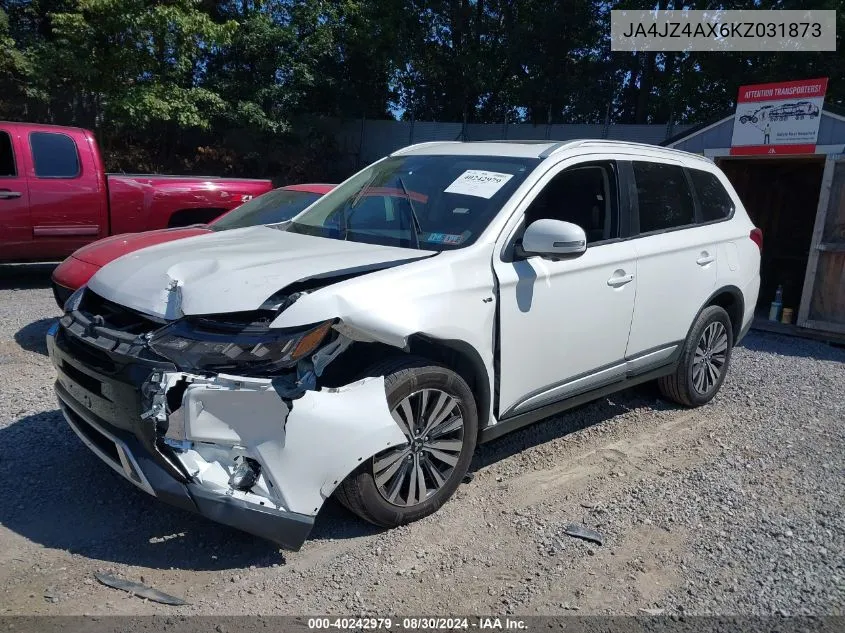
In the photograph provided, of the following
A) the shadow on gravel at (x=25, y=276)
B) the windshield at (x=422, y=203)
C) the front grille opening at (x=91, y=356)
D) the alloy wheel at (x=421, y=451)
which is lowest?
the shadow on gravel at (x=25, y=276)

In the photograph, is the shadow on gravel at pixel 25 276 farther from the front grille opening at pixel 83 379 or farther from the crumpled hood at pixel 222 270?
the front grille opening at pixel 83 379

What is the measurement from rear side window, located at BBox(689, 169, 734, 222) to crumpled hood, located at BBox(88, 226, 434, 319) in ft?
9.08

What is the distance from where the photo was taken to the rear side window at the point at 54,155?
8023 millimetres

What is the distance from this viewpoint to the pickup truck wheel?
3.15m

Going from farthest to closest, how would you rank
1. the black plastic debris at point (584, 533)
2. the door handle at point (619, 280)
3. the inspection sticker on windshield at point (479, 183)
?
the door handle at point (619, 280)
the inspection sticker on windshield at point (479, 183)
the black plastic debris at point (584, 533)

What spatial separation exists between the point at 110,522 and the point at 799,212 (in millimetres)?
11317

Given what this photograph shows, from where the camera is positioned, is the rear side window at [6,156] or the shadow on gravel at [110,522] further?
the rear side window at [6,156]

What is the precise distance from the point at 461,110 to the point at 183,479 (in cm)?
2244

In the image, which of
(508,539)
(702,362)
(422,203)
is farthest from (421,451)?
(702,362)

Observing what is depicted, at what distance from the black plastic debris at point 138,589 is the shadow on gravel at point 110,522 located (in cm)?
13

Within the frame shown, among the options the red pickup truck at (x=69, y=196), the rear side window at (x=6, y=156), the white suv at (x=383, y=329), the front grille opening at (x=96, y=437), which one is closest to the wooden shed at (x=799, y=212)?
the white suv at (x=383, y=329)

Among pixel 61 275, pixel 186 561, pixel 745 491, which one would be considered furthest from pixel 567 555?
pixel 61 275

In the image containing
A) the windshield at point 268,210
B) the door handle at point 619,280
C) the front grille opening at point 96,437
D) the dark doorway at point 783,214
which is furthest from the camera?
the dark doorway at point 783,214

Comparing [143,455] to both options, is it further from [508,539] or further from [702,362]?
[702,362]
